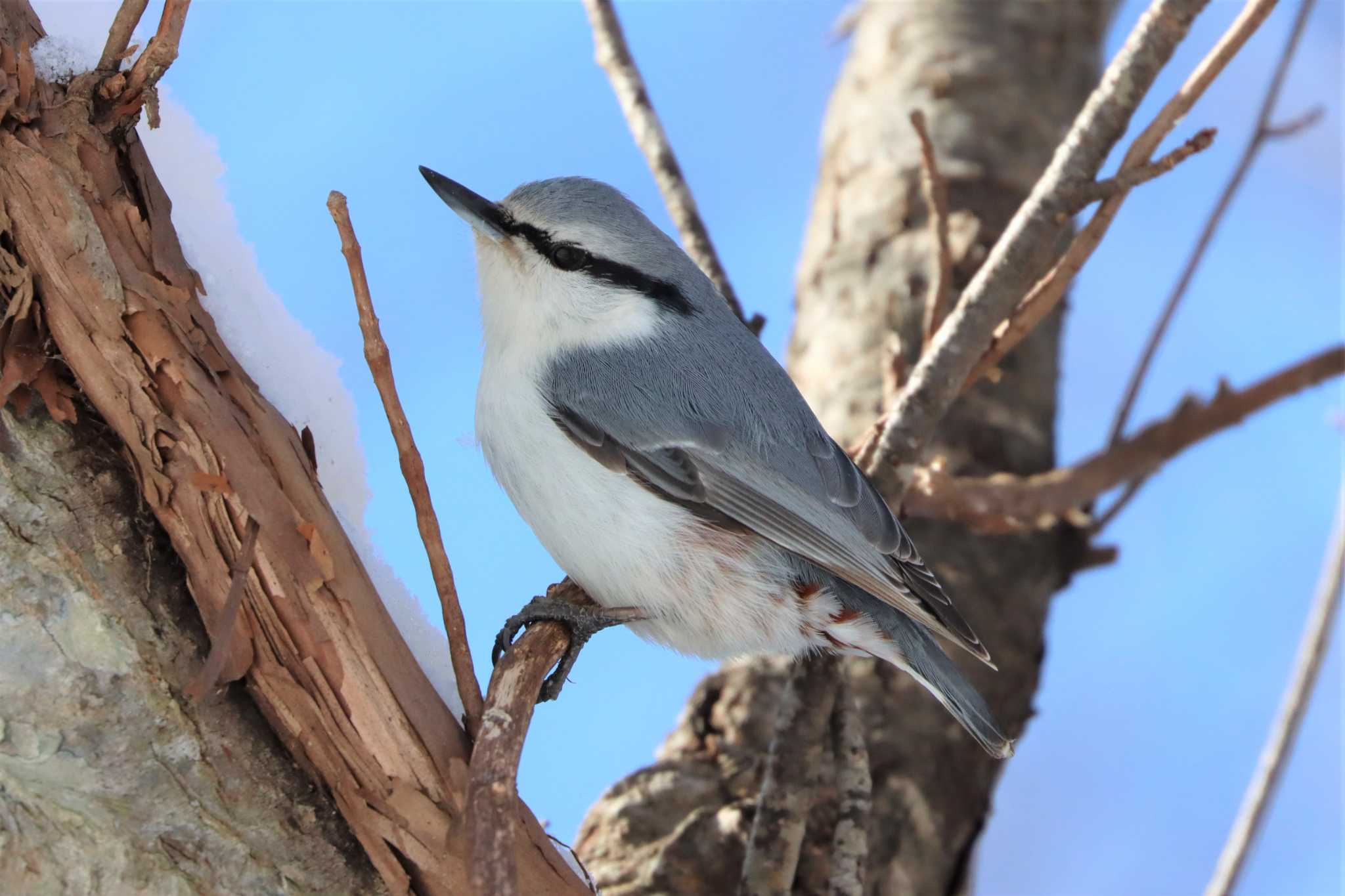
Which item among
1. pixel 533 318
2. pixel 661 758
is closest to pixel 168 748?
pixel 533 318

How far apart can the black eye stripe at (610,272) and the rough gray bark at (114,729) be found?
0.83 meters

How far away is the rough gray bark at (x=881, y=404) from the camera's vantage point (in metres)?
2.18

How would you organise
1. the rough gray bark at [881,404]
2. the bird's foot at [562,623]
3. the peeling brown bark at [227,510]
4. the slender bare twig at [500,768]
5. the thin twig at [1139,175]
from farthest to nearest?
the rough gray bark at [881,404], the thin twig at [1139,175], the bird's foot at [562,623], the peeling brown bark at [227,510], the slender bare twig at [500,768]

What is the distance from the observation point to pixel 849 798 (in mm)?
2008

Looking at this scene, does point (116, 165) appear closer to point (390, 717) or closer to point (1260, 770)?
point (390, 717)

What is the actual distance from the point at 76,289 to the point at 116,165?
0.57 feet

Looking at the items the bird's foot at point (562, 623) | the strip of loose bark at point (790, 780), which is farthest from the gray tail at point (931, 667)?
the bird's foot at point (562, 623)

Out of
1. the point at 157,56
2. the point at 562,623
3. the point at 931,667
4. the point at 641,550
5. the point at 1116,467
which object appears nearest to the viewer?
the point at 157,56

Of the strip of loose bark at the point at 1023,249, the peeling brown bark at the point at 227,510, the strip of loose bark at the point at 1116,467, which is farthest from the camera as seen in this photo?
the strip of loose bark at the point at 1116,467

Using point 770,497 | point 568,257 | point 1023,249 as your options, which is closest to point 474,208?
point 568,257

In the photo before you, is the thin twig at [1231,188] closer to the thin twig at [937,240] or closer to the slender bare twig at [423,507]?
the thin twig at [937,240]

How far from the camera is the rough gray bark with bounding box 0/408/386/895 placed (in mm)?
1147

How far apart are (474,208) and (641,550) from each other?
0.61 meters

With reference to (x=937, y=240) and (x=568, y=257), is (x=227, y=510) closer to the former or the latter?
(x=568, y=257)
